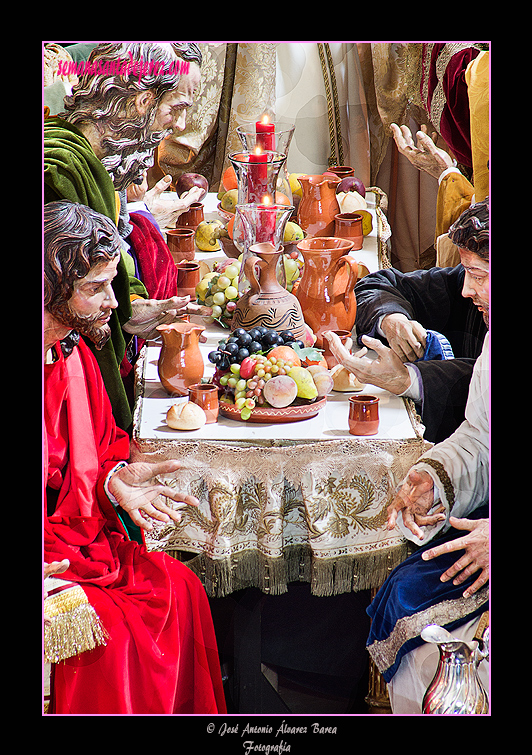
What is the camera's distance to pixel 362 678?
177 centimetres

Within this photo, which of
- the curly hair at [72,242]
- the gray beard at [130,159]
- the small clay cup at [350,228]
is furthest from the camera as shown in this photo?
the small clay cup at [350,228]

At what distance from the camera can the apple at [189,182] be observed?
5.78ft

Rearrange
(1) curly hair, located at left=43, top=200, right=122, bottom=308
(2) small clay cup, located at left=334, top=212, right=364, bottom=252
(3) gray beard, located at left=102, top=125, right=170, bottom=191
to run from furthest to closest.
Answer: (2) small clay cup, located at left=334, top=212, right=364, bottom=252 → (3) gray beard, located at left=102, top=125, right=170, bottom=191 → (1) curly hair, located at left=43, top=200, right=122, bottom=308

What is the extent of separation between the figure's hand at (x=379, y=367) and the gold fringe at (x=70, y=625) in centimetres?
72

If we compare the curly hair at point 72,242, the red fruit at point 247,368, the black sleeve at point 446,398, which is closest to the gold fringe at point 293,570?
the black sleeve at point 446,398

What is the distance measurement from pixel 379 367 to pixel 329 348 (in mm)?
117

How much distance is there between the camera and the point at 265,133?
171 centimetres

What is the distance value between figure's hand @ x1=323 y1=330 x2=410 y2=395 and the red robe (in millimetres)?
487

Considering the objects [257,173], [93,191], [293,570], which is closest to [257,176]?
[257,173]

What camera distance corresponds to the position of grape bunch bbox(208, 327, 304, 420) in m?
1.64

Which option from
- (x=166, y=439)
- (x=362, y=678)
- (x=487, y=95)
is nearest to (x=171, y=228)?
(x=166, y=439)

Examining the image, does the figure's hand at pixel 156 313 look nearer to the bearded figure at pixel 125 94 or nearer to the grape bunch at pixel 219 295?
the grape bunch at pixel 219 295

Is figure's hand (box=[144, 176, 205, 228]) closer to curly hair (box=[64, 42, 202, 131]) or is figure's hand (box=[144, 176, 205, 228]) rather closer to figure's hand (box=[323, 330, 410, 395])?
curly hair (box=[64, 42, 202, 131])

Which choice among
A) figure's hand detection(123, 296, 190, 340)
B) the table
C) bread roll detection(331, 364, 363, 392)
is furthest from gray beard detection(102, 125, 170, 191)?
bread roll detection(331, 364, 363, 392)
